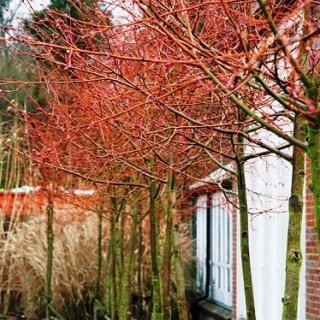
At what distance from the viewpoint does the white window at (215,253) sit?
15828 millimetres

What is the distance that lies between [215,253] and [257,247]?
547 cm

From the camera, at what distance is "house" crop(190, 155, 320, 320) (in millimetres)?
8711

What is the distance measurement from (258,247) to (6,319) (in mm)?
6138

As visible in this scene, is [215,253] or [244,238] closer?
[244,238]

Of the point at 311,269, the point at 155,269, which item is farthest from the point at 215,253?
the point at 155,269

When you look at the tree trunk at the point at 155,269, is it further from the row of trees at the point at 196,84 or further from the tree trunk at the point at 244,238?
the tree trunk at the point at 244,238

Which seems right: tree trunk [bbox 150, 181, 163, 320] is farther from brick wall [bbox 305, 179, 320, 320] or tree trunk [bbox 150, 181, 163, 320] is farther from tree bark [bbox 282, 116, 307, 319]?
tree bark [bbox 282, 116, 307, 319]

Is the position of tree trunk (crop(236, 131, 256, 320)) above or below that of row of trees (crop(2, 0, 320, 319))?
below

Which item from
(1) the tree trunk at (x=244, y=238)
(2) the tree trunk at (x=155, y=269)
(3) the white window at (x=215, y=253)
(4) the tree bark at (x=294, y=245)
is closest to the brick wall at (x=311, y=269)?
(2) the tree trunk at (x=155, y=269)

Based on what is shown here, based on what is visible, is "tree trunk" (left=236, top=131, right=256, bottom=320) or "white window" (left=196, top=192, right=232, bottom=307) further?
"white window" (left=196, top=192, right=232, bottom=307)

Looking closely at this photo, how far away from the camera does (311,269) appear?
28.7 feet

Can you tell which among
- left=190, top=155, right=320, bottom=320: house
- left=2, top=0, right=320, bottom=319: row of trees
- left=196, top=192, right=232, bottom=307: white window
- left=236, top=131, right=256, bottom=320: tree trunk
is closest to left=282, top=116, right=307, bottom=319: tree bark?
left=2, top=0, right=320, bottom=319: row of trees

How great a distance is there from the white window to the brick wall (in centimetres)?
654

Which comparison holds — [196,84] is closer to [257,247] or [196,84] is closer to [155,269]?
[155,269]
